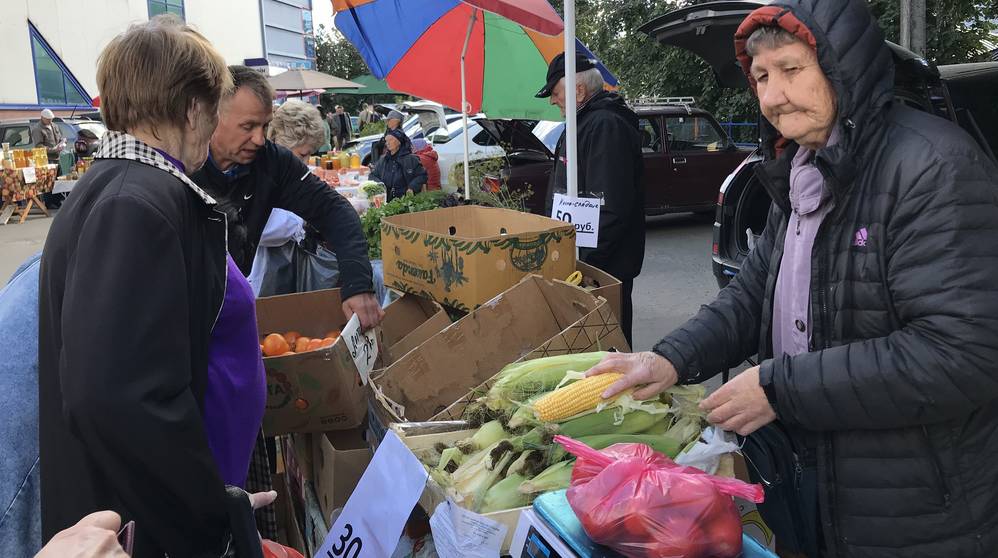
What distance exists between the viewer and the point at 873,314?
5.13 feet

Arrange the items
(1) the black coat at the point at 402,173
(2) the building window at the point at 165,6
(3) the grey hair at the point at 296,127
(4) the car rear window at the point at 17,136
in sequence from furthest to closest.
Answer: (2) the building window at the point at 165,6, (4) the car rear window at the point at 17,136, (1) the black coat at the point at 402,173, (3) the grey hair at the point at 296,127

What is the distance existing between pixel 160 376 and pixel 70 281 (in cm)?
24

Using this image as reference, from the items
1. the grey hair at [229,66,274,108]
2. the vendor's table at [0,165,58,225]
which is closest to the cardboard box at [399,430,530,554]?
the grey hair at [229,66,274,108]

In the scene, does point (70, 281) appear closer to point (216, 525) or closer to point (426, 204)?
point (216, 525)

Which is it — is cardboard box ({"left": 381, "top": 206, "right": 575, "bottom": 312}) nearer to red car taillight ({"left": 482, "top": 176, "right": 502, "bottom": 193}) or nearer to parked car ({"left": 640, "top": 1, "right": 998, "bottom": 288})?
parked car ({"left": 640, "top": 1, "right": 998, "bottom": 288})

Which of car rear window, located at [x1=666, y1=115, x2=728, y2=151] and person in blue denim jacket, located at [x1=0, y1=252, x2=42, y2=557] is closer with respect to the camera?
person in blue denim jacket, located at [x1=0, y1=252, x2=42, y2=557]

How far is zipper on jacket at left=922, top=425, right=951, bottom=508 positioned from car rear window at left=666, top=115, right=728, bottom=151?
9.92m

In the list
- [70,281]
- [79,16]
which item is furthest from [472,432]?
[79,16]

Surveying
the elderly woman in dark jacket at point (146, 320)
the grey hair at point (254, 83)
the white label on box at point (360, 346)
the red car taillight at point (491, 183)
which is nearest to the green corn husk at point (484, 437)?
the elderly woman in dark jacket at point (146, 320)

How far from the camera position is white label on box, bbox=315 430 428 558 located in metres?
1.87

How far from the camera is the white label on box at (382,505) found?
6.13 feet

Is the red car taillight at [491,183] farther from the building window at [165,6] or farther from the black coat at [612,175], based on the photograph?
the building window at [165,6]

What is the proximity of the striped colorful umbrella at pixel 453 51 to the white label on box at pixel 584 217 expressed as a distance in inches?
93.0

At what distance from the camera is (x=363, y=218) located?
4.86 meters
